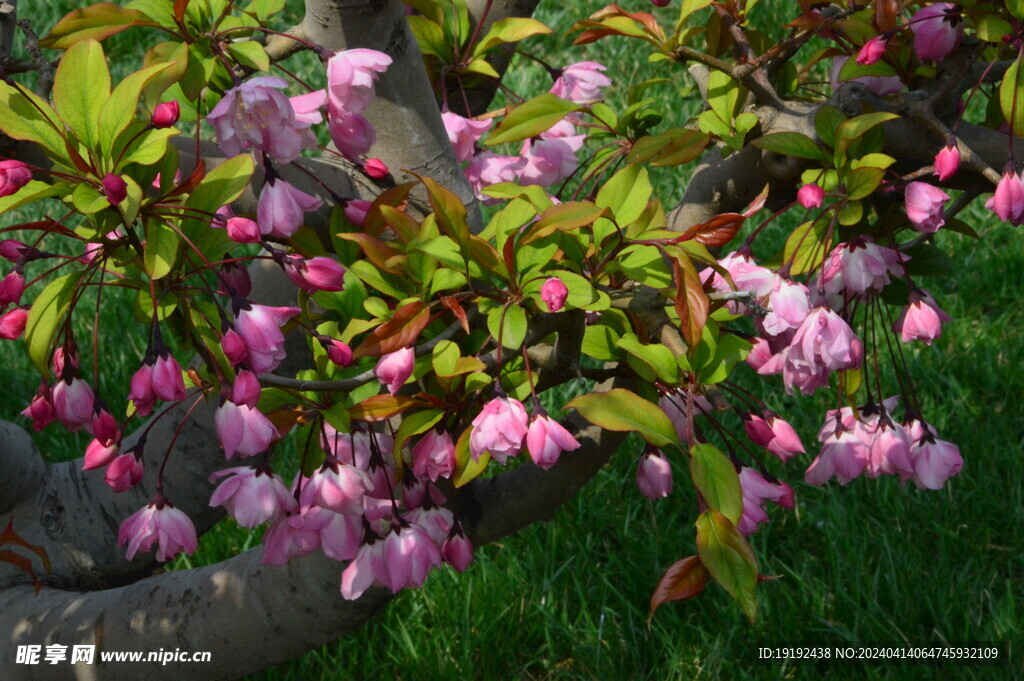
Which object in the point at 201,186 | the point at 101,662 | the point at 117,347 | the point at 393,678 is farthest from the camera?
the point at 117,347

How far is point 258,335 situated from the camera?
0.87m

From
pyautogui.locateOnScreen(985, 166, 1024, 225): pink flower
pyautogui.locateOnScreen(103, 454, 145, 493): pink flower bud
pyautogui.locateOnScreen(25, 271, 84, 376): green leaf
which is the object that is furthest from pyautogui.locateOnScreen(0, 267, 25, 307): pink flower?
pyautogui.locateOnScreen(985, 166, 1024, 225): pink flower

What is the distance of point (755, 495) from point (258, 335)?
53 centimetres

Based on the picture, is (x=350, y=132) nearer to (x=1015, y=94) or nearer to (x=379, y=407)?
(x=379, y=407)

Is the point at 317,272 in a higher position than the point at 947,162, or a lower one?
lower

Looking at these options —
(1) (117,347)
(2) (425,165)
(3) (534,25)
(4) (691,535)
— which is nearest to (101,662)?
(2) (425,165)

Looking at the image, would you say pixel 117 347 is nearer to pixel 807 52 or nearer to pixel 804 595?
pixel 804 595

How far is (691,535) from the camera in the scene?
7.17 feet

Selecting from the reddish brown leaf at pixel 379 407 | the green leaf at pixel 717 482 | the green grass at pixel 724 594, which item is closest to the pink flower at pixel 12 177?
the reddish brown leaf at pixel 379 407

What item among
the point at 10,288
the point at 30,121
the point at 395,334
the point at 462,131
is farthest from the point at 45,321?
the point at 462,131

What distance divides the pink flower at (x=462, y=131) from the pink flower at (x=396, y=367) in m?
0.42

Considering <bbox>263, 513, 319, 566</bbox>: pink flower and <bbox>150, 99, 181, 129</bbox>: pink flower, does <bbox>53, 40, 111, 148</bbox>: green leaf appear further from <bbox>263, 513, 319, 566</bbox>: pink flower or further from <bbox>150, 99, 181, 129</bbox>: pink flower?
<bbox>263, 513, 319, 566</bbox>: pink flower

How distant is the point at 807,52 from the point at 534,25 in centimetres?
243

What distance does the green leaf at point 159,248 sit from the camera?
0.81 m
